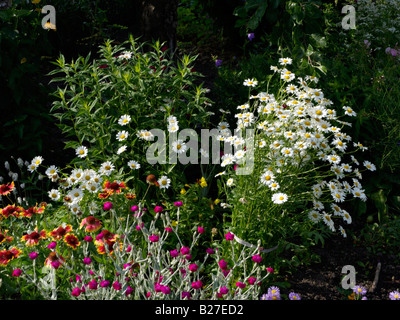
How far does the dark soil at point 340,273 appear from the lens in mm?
2854

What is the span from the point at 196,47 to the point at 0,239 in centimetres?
550

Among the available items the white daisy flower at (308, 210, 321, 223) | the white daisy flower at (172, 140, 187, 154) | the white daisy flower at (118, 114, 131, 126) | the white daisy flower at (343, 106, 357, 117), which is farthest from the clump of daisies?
the white daisy flower at (118, 114, 131, 126)

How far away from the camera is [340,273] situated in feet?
10.0

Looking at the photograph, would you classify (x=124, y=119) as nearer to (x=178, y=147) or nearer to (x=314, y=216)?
(x=178, y=147)

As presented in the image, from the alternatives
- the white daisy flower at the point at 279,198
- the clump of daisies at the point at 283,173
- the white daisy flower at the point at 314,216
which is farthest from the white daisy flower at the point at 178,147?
the white daisy flower at the point at 314,216

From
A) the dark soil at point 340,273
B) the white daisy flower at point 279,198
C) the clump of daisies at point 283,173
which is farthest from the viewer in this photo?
the dark soil at point 340,273

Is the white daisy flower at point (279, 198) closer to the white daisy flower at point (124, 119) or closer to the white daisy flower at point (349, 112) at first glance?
the white daisy flower at point (349, 112)

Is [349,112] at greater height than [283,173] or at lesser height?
greater

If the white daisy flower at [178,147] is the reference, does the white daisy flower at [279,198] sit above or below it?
below

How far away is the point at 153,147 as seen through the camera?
306cm

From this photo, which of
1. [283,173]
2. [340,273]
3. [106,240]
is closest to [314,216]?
[283,173]

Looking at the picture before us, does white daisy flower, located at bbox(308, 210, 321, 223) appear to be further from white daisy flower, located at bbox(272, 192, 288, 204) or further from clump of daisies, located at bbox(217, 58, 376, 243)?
white daisy flower, located at bbox(272, 192, 288, 204)

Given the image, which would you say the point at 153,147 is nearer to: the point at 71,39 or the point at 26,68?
the point at 26,68
